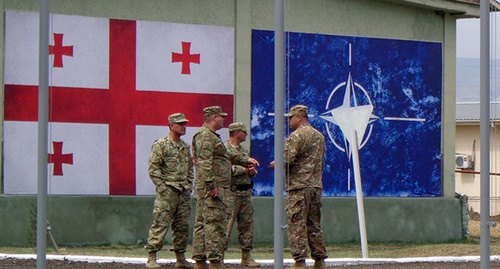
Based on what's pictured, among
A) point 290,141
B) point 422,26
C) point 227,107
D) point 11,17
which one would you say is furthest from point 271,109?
point 290,141

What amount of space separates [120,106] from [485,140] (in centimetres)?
802

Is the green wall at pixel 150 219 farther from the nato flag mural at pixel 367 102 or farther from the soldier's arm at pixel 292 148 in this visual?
the soldier's arm at pixel 292 148

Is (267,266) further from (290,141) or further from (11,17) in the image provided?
(11,17)

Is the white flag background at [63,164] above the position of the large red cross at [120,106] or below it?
below

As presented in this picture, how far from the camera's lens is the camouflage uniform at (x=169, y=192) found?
Result: 10664mm

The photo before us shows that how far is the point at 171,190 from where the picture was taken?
10.8m

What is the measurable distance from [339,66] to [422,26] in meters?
1.91

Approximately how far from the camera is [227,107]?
1546 cm

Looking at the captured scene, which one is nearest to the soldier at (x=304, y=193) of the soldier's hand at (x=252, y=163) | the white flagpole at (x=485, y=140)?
the soldier's hand at (x=252, y=163)

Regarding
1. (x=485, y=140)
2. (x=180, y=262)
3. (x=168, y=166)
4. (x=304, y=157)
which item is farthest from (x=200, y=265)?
(x=485, y=140)

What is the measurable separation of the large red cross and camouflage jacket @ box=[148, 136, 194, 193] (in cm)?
401

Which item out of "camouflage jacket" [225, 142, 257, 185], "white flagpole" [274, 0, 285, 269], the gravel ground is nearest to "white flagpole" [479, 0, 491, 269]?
"white flagpole" [274, 0, 285, 269]

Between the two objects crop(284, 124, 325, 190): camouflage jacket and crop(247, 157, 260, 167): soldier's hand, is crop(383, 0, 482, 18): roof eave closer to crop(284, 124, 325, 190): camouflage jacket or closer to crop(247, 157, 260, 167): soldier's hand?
crop(247, 157, 260, 167): soldier's hand

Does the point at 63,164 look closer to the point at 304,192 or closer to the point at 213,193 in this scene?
the point at 213,193
